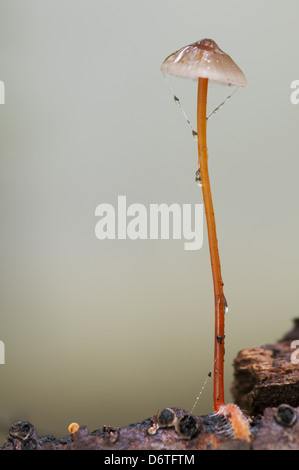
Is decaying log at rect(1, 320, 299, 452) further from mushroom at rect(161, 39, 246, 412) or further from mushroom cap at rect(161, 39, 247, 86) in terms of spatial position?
mushroom cap at rect(161, 39, 247, 86)

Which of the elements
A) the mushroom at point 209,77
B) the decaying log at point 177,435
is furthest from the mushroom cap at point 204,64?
the decaying log at point 177,435

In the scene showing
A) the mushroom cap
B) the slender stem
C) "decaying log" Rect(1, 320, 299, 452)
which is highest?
the mushroom cap

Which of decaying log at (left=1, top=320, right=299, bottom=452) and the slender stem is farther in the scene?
the slender stem

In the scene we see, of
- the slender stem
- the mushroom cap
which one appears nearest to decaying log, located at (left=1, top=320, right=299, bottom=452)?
the slender stem

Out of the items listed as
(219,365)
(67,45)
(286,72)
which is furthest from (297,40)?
(219,365)

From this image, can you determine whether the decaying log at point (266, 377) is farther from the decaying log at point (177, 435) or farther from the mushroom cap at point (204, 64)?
the mushroom cap at point (204, 64)

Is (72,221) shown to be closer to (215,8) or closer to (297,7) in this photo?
(215,8)

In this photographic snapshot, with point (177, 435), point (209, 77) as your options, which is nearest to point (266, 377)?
point (177, 435)
